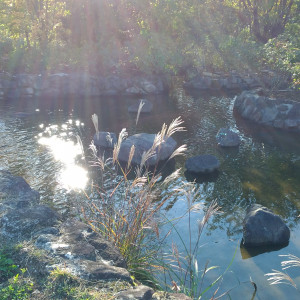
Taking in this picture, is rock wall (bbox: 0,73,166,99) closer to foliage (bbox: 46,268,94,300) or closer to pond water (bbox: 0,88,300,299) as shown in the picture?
pond water (bbox: 0,88,300,299)

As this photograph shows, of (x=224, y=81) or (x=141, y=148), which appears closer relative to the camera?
(x=141, y=148)

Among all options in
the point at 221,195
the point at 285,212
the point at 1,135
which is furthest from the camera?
the point at 1,135

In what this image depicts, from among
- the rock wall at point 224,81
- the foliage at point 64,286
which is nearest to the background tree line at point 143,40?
the rock wall at point 224,81

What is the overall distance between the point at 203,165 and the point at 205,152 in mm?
2492

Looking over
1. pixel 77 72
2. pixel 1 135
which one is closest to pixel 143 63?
pixel 77 72

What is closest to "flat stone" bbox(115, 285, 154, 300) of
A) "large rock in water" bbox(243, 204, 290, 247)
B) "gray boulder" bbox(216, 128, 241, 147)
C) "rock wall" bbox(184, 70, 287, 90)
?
"large rock in water" bbox(243, 204, 290, 247)

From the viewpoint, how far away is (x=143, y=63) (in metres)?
29.4

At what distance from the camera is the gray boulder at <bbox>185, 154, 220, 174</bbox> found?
13328 millimetres

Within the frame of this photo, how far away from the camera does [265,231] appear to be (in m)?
8.86

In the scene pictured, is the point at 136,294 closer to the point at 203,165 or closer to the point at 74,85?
the point at 203,165

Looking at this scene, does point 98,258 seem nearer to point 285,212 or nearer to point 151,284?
point 151,284

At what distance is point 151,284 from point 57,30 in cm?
3112

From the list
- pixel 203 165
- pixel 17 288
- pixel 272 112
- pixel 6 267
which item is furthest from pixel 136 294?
pixel 272 112

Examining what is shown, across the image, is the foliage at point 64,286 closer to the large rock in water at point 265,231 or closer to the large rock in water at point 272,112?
the large rock in water at point 265,231
